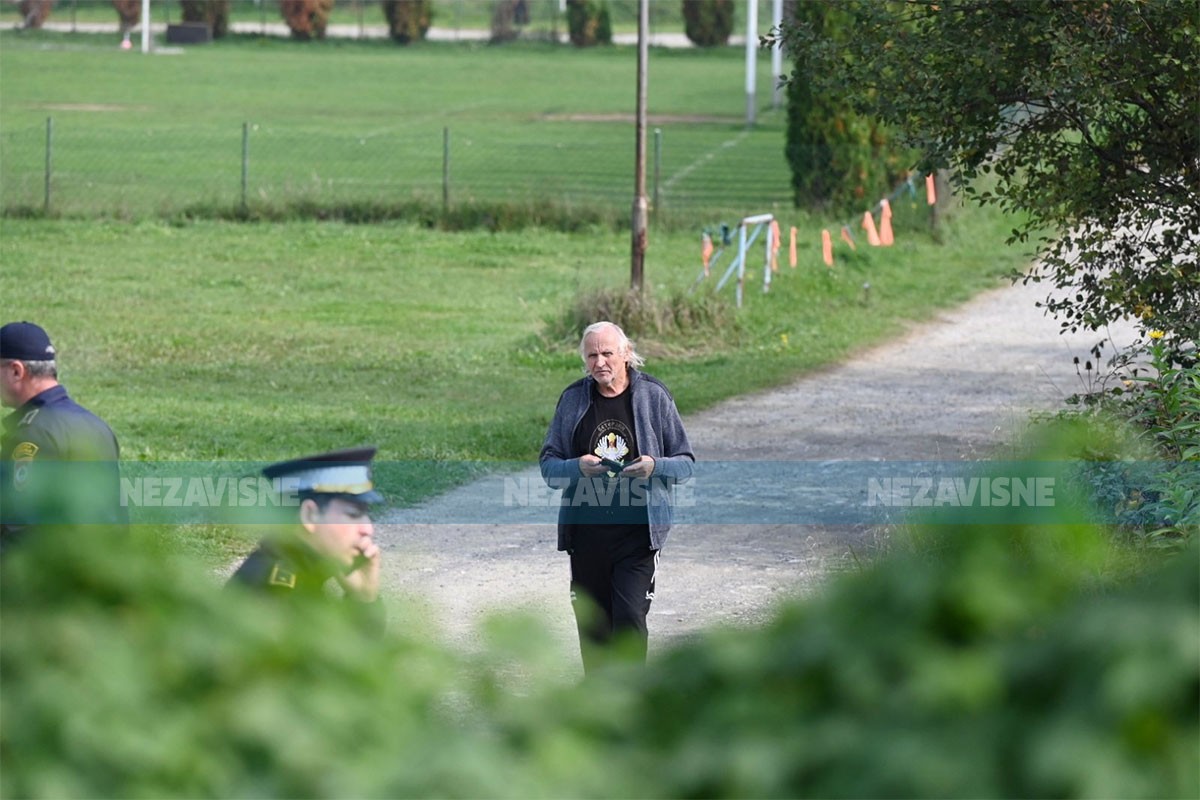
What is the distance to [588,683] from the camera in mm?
2271

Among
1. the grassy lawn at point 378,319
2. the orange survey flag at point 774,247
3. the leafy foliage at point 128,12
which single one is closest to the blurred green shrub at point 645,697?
the grassy lawn at point 378,319

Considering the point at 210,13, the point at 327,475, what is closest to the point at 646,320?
the point at 327,475

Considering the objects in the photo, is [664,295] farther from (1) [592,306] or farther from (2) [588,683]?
(2) [588,683]

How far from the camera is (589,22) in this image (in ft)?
278

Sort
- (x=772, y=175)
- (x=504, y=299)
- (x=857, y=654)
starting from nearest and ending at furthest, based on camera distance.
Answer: (x=857, y=654) → (x=504, y=299) → (x=772, y=175)

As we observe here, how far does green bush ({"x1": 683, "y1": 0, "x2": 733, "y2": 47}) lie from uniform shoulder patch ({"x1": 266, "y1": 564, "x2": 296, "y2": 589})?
82020 millimetres

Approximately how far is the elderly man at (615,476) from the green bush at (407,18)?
79.3 m

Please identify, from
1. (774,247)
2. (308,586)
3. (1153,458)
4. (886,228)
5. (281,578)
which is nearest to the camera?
(308,586)

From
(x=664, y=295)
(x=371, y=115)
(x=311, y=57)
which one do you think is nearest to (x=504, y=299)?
(x=664, y=295)

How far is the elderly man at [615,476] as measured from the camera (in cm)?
697

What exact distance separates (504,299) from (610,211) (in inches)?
282

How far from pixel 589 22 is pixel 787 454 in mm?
74179

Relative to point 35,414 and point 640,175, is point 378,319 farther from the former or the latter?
point 35,414

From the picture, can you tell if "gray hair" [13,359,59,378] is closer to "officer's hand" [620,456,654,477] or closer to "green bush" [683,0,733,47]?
"officer's hand" [620,456,654,477]
